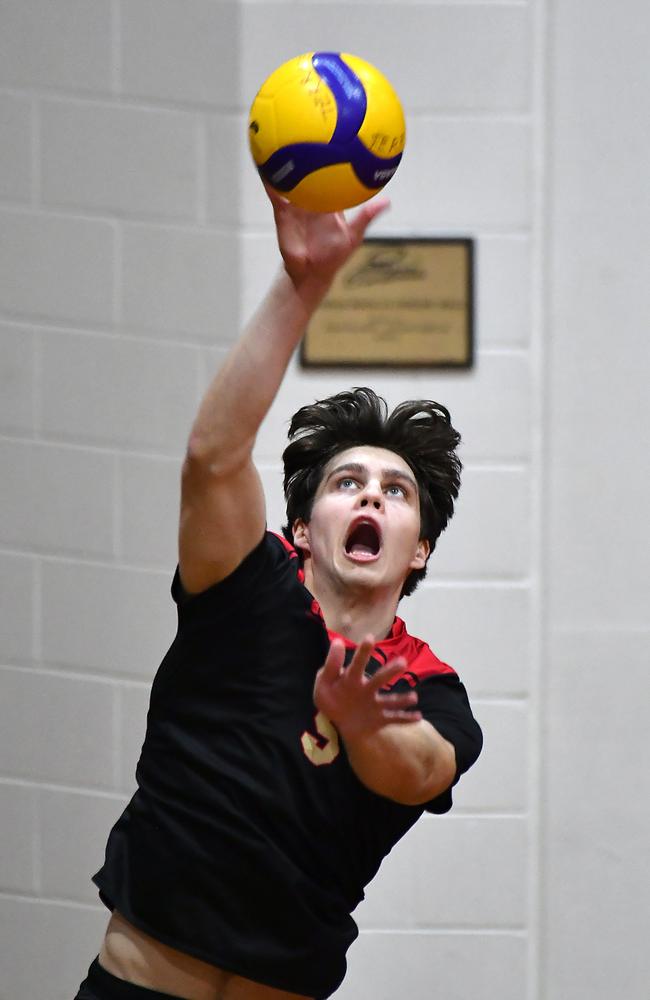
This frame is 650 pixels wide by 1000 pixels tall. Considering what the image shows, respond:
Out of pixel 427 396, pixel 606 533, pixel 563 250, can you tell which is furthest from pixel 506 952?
pixel 563 250

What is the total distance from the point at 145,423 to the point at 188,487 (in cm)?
111

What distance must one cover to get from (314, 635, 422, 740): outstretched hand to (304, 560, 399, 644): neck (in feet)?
1.23

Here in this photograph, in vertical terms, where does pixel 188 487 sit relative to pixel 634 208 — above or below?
below

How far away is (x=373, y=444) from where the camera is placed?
212cm

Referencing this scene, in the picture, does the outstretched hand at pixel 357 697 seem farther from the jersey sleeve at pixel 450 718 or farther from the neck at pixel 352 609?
the neck at pixel 352 609

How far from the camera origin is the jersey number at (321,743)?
6.12 ft

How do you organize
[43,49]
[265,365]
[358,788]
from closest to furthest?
[265,365] → [358,788] → [43,49]

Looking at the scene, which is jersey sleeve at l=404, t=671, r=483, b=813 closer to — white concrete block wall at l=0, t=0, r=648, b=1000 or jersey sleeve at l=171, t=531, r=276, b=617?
jersey sleeve at l=171, t=531, r=276, b=617

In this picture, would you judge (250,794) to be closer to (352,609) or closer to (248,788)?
(248,788)

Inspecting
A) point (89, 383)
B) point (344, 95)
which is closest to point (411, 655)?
point (344, 95)

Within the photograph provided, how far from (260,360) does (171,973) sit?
79 cm

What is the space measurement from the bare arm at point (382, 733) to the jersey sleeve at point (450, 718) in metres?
0.03

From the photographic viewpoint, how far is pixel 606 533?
287cm

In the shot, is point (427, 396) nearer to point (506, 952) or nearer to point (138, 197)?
point (138, 197)
